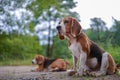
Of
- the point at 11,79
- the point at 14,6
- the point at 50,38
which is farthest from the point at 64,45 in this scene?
the point at 11,79

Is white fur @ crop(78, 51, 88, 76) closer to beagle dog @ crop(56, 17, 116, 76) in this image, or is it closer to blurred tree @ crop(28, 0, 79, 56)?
beagle dog @ crop(56, 17, 116, 76)

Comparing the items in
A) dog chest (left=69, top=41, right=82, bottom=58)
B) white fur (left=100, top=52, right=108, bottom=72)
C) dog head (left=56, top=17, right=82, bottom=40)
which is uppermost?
dog head (left=56, top=17, right=82, bottom=40)

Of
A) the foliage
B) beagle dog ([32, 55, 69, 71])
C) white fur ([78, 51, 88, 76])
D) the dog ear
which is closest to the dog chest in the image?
white fur ([78, 51, 88, 76])

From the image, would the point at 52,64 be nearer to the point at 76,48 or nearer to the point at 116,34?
the point at 116,34

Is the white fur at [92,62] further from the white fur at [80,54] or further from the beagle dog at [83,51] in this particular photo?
the white fur at [80,54]

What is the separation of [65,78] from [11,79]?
1.51 meters

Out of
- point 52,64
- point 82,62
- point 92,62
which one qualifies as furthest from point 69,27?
point 52,64

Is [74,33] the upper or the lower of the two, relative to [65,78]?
upper

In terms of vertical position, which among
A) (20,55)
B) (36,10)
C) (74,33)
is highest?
(36,10)

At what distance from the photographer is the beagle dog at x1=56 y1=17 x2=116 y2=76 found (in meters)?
8.41

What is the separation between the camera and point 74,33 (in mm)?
8453

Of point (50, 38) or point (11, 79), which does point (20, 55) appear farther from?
point (11, 79)

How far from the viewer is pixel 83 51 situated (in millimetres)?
8406

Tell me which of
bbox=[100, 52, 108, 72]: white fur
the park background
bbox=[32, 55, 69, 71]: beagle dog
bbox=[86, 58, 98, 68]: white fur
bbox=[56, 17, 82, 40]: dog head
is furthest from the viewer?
A: the park background
